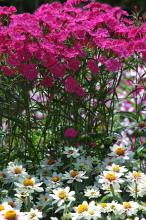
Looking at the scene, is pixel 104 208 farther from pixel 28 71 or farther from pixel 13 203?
pixel 28 71

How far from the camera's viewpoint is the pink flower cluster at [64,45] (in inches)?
111

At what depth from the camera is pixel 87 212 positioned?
7.87 ft

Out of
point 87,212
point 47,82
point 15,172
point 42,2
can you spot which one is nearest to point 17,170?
point 15,172

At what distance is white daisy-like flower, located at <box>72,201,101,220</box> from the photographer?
2381mm

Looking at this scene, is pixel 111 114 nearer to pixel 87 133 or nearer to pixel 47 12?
pixel 87 133

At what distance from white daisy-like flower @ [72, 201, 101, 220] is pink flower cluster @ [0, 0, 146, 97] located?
62 centimetres

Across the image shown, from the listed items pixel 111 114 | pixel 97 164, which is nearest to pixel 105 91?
pixel 111 114

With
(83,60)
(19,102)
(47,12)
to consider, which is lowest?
(19,102)

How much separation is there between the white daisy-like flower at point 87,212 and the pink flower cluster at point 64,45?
620 mm

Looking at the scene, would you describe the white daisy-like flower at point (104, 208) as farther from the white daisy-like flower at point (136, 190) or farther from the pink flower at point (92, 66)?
the pink flower at point (92, 66)

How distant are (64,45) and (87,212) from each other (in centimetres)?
89

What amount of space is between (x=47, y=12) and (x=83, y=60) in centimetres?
30

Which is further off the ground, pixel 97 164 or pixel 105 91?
pixel 105 91

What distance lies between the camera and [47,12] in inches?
119
